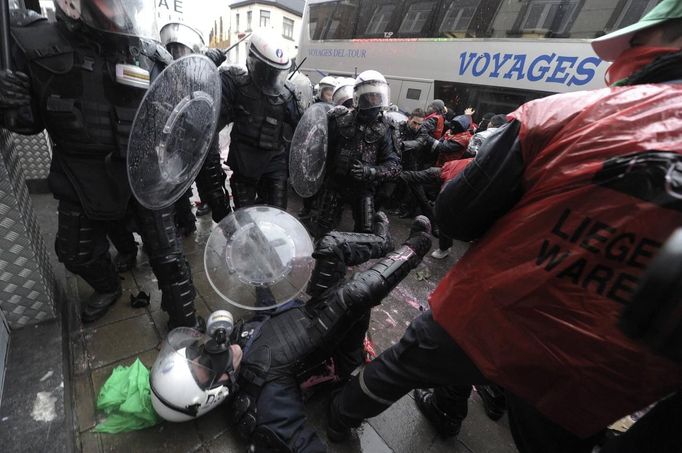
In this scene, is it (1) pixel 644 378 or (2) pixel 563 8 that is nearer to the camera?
(1) pixel 644 378

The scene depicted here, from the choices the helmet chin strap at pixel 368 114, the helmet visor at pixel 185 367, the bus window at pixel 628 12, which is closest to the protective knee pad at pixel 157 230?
the helmet visor at pixel 185 367

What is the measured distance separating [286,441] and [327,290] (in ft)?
2.90

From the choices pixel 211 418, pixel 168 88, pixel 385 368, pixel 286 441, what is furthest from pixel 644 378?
pixel 168 88

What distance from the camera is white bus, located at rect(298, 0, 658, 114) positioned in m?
5.06

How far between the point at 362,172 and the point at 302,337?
87.3 inches

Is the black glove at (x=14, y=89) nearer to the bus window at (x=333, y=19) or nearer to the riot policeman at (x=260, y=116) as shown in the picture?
the riot policeman at (x=260, y=116)

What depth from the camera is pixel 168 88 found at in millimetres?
1810

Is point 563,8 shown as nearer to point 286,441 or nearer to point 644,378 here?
point 644,378

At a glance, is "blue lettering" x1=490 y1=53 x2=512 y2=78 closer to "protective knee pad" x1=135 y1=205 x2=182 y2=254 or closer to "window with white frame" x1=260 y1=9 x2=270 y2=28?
"protective knee pad" x1=135 y1=205 x2=182 y2=254

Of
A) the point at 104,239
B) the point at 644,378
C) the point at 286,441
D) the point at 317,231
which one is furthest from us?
the point at 317,231

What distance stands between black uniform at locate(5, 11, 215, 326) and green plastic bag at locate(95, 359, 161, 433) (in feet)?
1.67

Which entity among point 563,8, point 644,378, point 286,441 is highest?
point 563,8

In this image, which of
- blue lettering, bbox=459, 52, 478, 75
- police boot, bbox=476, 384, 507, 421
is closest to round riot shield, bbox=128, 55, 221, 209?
police boot, bbox=476, 384, 507, 421

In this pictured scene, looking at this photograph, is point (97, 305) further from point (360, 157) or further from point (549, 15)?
point (549, 15)
